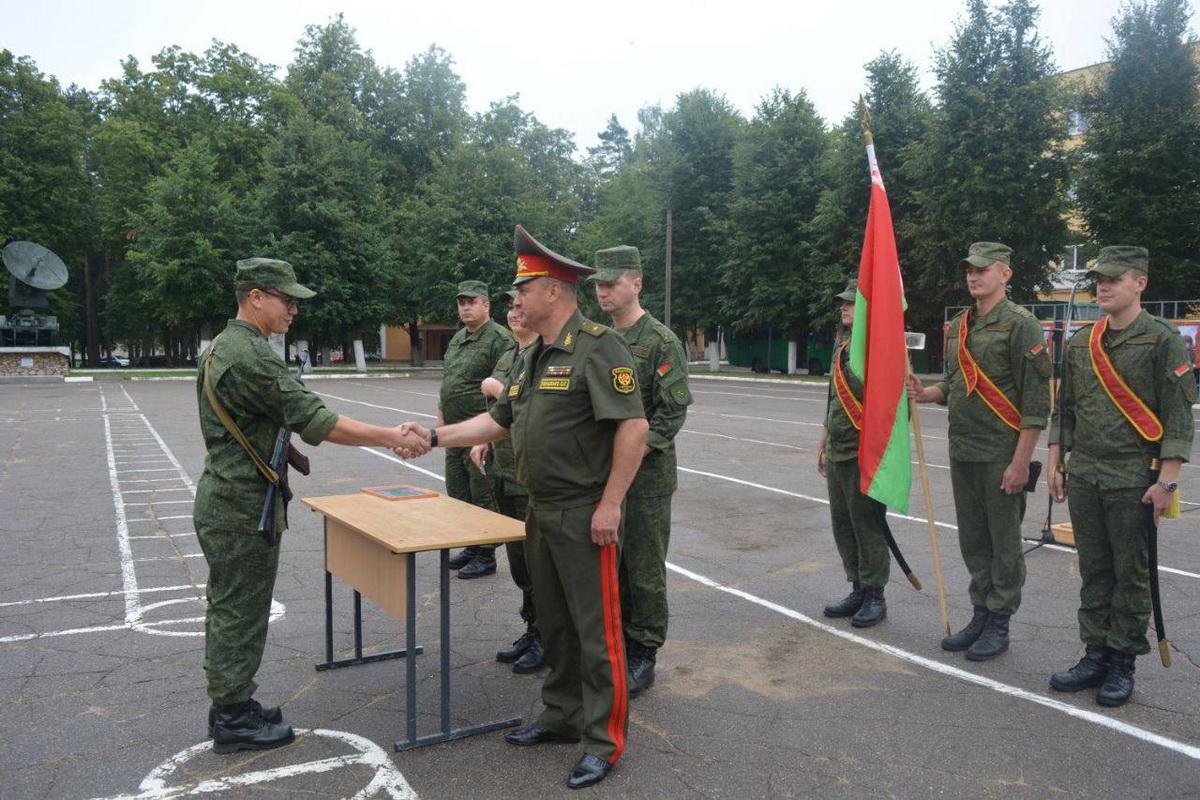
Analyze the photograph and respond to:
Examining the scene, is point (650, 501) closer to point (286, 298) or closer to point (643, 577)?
point (643, 577)

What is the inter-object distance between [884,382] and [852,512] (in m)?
1.01

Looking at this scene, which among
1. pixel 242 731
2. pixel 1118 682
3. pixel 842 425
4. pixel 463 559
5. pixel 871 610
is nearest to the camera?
pixel 242 731

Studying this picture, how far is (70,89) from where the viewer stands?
6081 cm

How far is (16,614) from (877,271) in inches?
230

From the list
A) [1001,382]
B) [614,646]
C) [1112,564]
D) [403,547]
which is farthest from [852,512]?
[403,547]

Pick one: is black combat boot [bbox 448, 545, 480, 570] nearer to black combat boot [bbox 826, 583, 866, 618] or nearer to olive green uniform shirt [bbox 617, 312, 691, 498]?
olive green uniform shirt [bbox 617, 312, 691, 498]

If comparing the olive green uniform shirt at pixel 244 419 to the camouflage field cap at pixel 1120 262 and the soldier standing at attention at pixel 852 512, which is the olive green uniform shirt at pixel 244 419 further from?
the camouflage field cap at pixel 1120 262

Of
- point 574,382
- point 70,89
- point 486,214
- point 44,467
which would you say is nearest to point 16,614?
point 574,382

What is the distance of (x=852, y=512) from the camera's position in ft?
18.2

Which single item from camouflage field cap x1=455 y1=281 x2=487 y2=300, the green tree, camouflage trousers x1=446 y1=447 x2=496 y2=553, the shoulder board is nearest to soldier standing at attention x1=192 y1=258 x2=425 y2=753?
the shoulder board

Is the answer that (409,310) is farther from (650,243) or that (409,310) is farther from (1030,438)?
(1030,438)

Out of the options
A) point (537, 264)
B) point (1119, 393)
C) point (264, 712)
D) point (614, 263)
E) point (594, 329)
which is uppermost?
→ point (614, 263)

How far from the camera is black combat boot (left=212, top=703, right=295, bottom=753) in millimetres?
3832

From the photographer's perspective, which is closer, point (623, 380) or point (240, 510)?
point (623, 380)
